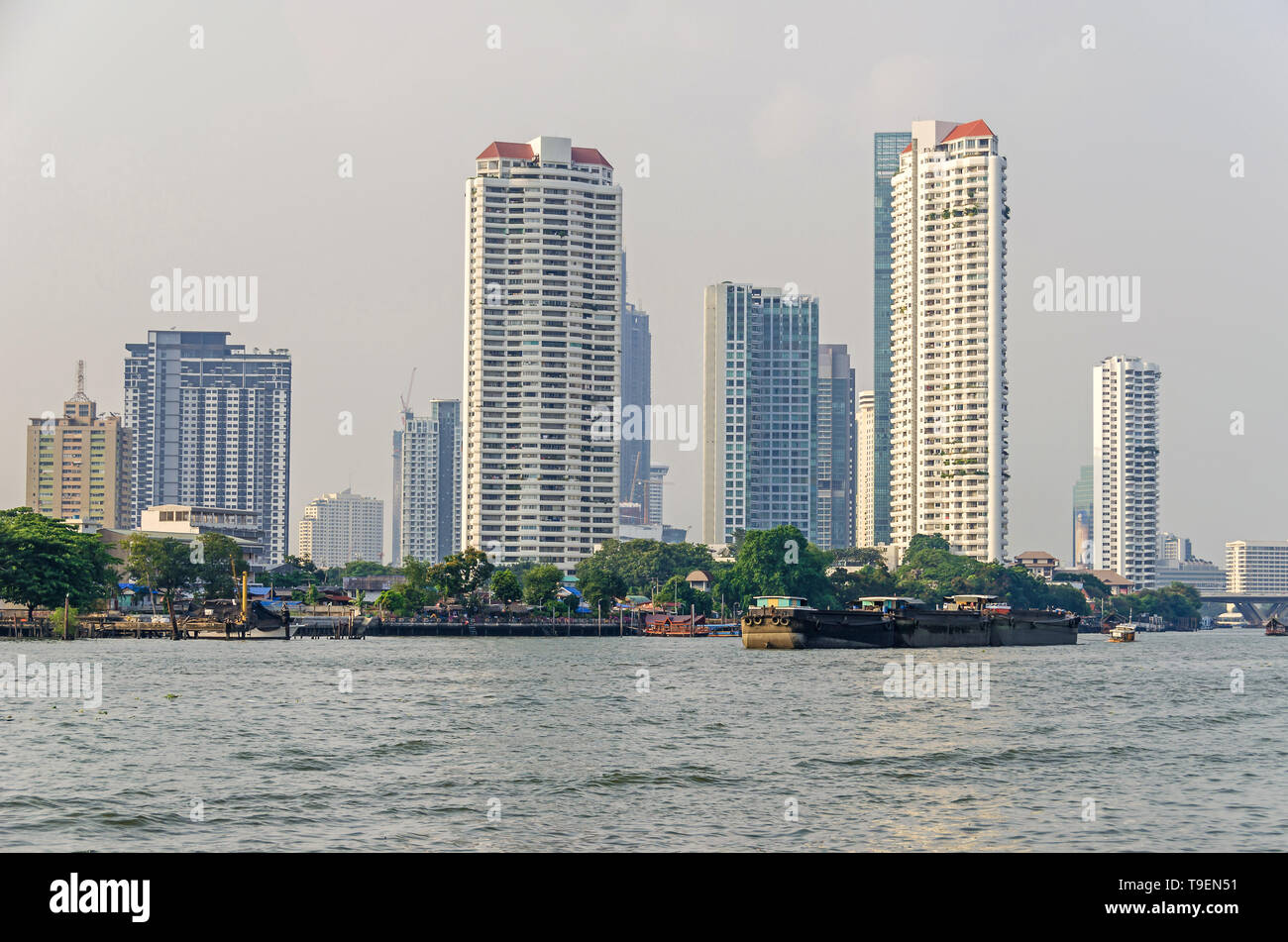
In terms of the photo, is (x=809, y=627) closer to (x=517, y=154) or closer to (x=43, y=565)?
(x=43, y=565)

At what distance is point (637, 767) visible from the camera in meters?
29.9

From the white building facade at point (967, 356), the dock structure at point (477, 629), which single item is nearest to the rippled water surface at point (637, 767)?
the dock structure at point (477, 629)

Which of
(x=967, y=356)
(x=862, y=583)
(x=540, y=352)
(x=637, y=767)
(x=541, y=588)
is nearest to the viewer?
(x=637, y=767)

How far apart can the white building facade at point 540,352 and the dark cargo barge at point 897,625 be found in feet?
255

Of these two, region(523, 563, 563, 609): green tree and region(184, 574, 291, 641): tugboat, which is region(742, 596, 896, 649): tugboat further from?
region(523, 563, 563, 609): green tree

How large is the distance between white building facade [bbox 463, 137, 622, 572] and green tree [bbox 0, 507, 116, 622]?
8639cm

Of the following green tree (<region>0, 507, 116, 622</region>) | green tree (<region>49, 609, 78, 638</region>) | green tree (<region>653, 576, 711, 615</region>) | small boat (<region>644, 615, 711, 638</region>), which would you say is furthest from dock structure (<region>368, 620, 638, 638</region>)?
green tree (<region>0, 507, 116, 622</region>)

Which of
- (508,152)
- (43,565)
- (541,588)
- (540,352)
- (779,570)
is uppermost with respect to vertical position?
(508,152)

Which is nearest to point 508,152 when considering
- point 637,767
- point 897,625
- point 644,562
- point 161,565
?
point 644,562

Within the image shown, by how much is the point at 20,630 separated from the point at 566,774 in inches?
3579

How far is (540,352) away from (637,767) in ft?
542
